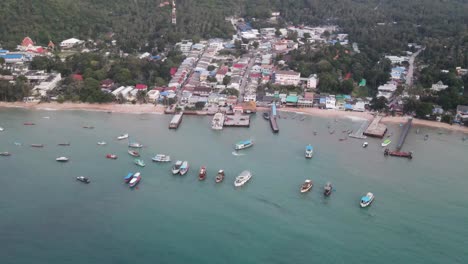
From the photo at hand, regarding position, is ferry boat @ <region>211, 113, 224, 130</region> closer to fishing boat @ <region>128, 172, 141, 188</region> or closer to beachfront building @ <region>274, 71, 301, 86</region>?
fishing boat @ <region>128, 172, 141, 188</region>

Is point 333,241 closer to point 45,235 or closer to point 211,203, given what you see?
point 211,203

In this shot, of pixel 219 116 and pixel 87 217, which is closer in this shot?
pixel 87 217

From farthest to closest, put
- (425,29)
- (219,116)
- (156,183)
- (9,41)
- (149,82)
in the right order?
(425,29) → (9,41) → (149,82) → (219,116) → (156,183)

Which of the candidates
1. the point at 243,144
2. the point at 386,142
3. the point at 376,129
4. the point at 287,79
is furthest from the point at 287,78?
the point at 243,144

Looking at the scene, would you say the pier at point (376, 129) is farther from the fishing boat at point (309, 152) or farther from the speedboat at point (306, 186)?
the speedboat at point (306, 186)

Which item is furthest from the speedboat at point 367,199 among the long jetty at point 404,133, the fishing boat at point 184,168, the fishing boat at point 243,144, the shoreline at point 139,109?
the shoreline at point 139,109

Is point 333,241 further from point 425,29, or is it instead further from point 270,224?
point 425,29

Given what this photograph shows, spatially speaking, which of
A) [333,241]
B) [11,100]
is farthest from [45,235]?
[11,100]

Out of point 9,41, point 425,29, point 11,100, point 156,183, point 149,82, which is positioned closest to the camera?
point 156,183
